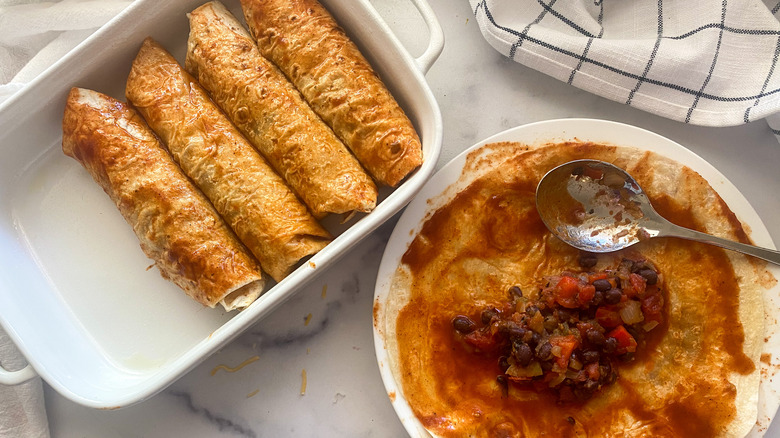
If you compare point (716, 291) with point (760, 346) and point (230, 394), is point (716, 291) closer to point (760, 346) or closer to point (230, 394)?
point (760, 346)

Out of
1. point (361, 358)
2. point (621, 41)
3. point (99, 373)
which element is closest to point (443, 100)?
point (621, 41)

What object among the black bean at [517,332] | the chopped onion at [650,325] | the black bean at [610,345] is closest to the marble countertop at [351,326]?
the black bean at [517,332]

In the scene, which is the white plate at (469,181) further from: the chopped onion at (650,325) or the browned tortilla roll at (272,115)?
the chopped onion at (650,325)

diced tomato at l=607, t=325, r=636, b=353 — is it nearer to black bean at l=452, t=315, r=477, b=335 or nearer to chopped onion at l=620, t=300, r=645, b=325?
chopped onion at l=620, t=300, r=645, b=325

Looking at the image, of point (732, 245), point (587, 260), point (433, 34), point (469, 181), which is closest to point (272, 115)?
point (433, 34)

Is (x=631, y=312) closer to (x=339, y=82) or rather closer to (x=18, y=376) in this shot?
(x=339, y=82)

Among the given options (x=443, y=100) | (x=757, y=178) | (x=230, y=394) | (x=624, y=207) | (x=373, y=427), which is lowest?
(x=373, y=427)
